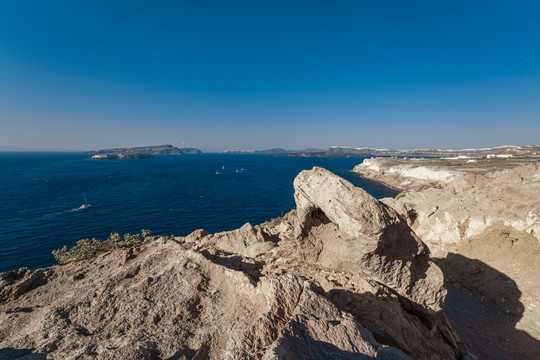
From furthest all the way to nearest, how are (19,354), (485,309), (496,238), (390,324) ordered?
(496,238) < (485,309) < (390,324) < (19,354)

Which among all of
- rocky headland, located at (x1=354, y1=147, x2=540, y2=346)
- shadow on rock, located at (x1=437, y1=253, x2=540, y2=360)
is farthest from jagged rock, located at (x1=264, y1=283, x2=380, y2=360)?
rocky headland, located at (x1=354, y1=147, x2=540, y2=346)

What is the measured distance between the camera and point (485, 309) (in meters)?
18.7

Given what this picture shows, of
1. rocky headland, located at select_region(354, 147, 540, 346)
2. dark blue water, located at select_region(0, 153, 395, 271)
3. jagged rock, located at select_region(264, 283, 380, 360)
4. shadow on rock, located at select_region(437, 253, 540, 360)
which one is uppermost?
jagged rock, located at select_region(264, 283, 380, 360)

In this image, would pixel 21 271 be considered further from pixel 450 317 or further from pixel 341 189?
pixel 450 317

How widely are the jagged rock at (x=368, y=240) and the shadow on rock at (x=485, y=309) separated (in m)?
8.33

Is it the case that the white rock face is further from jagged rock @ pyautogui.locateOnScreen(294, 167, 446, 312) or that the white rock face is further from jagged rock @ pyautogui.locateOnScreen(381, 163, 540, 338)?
jagged rock @ pyautogui.locateOnScreen(294, 167, 446, 312)

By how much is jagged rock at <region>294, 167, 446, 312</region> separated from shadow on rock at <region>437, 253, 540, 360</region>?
27.3 ft

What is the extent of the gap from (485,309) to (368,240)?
1873 centimetres

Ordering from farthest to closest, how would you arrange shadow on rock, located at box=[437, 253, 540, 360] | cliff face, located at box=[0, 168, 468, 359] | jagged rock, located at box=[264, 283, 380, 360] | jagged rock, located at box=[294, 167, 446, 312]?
shadow on rock, located at box=[437, 253, 540, 360] < jagged rock, located at box=[294, 167, 446, 312] < cliff face, located at box=[0, 168, 468, 359] < jagged rock, located at box=[264, 283, 380, 360]

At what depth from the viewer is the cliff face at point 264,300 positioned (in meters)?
6.39

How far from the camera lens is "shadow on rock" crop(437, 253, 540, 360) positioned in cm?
1501

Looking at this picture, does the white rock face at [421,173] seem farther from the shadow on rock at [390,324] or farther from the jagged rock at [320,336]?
the jagged rock at [320,336]

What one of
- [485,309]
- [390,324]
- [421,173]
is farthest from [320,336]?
[421,173]

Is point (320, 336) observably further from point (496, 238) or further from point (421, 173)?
point (421, 173)
